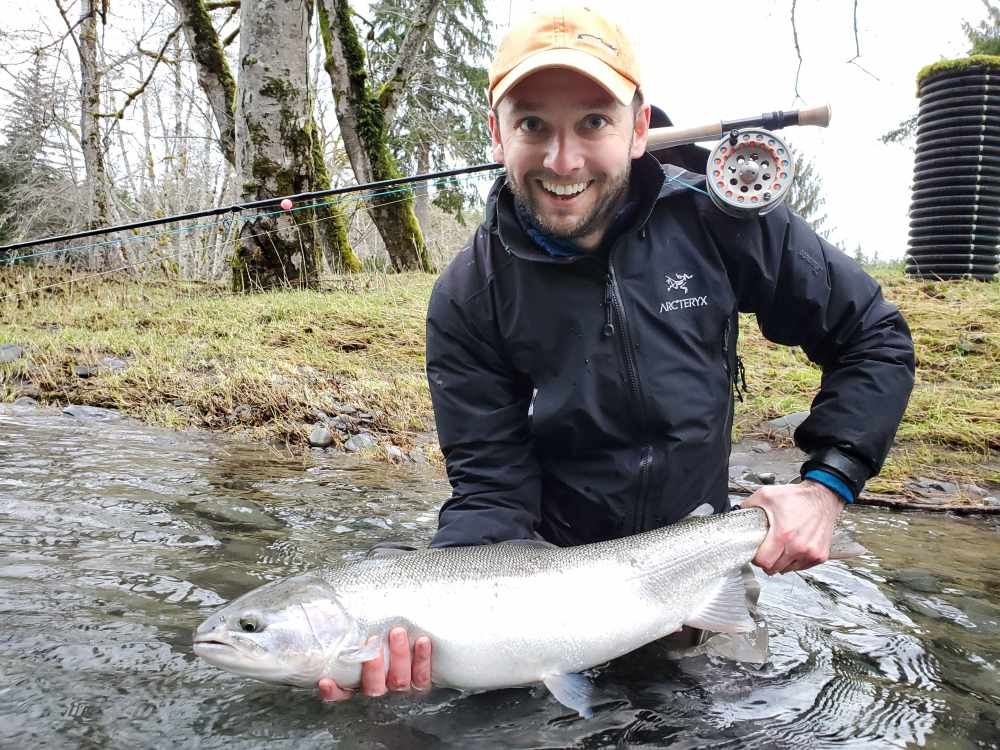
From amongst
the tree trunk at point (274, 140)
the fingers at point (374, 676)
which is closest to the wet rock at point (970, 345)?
the fingers at point (374, 676)

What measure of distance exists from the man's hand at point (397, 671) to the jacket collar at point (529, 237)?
1.38 m

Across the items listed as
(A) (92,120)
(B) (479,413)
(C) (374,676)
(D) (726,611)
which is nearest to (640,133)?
(B) (479,413)

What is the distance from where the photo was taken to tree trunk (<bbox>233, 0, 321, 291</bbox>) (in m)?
10.4

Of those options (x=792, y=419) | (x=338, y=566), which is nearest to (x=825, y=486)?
(x=338, y=566)

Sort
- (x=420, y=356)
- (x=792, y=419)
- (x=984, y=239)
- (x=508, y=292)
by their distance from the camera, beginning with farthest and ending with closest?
(x=984, y=239) → (x=420, y=356) → (x=792, y=419) → (x=508, y=292)

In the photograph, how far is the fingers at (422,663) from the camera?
2.48m

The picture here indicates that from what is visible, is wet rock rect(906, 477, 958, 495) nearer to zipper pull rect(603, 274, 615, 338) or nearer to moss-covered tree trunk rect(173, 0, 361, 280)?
zipper pull rect(603, 274, 615, 338)

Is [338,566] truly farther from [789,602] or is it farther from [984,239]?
[984,239]

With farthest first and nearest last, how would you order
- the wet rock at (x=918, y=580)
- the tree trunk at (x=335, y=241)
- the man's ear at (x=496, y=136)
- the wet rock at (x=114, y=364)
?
the tree trunk at (x=335, y=241)
the wet rock at (x=114, y=364)
the wet rock at (x=918, y=580)
the man's ear at (x=496, y=136)

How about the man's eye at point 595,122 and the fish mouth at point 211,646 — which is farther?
the man's eye at point 595,122

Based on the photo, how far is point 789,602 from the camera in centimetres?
349

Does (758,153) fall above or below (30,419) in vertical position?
above

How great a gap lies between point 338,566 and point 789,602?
1978 millimetres

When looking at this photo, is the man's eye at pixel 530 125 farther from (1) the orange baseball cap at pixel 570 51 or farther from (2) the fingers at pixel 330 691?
(2) the fingers at pixel 330 691
